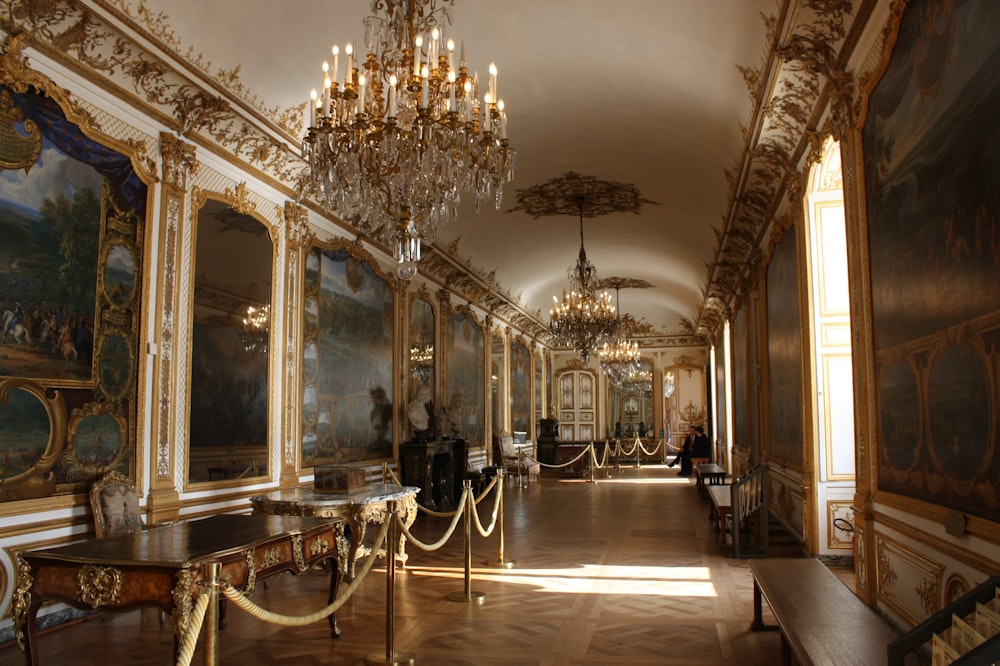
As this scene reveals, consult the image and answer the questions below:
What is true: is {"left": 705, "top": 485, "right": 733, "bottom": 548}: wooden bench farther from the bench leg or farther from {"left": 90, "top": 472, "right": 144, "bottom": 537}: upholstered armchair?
{"left": 90, "top": 472, "right": 144, "bottom": 537}: upholstered armchair

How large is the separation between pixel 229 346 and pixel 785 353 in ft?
23.0

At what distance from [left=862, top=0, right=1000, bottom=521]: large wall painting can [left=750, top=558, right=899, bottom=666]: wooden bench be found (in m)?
0.79

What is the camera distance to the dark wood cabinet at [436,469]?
13445 mm

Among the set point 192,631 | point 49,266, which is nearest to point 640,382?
point 49,266

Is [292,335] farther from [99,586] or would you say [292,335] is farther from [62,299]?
[99,586]

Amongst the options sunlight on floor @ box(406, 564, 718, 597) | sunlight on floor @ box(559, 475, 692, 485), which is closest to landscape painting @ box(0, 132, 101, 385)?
sunlight on floor @ box(406, 564, 718, 597)

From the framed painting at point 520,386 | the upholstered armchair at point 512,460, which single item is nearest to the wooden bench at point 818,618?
the upholstered armchair at point 512,460

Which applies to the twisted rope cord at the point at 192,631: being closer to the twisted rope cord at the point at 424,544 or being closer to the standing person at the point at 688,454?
the twisted rope cord at the point at 424,544

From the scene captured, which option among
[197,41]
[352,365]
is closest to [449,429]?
[352,365]

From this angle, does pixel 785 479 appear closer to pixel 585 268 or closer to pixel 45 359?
pixel 585 268

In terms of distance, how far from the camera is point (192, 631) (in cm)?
360

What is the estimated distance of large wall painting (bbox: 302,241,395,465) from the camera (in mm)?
10445

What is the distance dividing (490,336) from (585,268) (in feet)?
17.1

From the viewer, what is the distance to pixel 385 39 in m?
6.09
